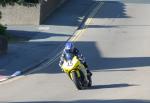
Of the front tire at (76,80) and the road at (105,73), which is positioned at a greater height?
the front tire at (76,80)

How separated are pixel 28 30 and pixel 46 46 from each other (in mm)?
6054

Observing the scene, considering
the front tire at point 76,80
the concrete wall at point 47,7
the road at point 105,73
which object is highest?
the front tire at point 76,80

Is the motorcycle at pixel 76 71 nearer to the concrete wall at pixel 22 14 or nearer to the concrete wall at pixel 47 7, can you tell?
the concrete wall at pixel 22 14

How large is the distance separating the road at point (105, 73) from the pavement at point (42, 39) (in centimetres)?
93

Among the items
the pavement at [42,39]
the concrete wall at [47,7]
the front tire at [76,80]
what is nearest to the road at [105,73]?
the front tire at [76,80]

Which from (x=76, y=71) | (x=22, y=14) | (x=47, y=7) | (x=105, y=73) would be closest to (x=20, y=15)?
(x=22, y=14)

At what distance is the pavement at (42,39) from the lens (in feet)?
101

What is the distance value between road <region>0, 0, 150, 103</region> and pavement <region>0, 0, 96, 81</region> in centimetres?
93

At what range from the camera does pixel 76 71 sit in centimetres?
2364

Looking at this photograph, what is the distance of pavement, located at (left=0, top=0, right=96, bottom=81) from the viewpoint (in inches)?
1209

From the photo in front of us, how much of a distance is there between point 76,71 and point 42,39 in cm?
1582

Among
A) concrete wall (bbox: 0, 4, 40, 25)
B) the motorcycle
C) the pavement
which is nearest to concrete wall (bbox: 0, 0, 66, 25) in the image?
concrete wall (bbox: 0, 4, 40, 25)

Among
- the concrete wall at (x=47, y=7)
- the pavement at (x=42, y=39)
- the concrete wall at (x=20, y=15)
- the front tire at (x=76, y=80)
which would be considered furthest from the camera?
the concrete wall at (x=47, y=7)

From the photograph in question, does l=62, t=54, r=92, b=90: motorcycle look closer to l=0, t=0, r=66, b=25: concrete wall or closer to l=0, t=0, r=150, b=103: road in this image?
l=0, t=0, r=150, b=103: road
